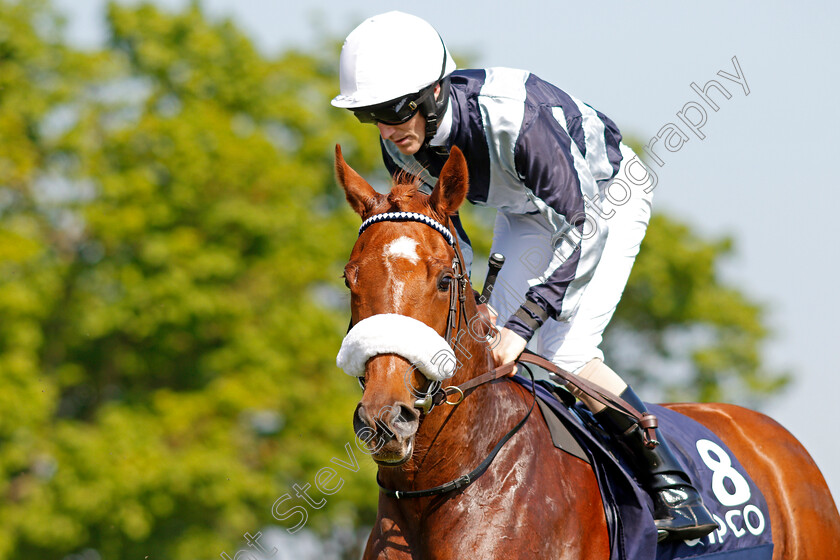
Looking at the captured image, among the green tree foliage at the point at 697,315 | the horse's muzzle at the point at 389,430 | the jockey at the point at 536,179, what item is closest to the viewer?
the horse's muzzle at the point at 389,430

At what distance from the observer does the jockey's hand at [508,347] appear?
161 inches

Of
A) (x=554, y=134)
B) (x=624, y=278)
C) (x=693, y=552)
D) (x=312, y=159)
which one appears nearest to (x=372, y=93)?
(x=554, y=134)

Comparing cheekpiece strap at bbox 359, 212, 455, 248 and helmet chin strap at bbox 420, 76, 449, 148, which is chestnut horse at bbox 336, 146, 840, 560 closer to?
cheekpiece strap at bbox 359, 212, 455, 248

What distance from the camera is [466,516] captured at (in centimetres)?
373

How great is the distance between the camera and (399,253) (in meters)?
3.62

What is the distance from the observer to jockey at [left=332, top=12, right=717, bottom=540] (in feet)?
13.7

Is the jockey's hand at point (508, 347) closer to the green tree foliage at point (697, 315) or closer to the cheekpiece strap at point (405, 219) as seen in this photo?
the cheekpiece strap at point (405, 219)

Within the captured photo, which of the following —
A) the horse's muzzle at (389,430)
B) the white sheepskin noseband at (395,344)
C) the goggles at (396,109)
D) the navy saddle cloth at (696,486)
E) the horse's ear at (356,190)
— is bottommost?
the navy saddle cloth at (696,486)

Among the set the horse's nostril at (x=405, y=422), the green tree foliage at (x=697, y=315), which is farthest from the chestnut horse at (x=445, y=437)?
the green tree foliage at (x=697, y=315)

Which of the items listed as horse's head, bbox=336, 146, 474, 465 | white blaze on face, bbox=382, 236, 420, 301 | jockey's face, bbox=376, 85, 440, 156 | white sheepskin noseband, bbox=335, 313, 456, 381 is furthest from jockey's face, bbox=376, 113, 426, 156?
white sheepskin noseband, bbox=335, 313, 456, 381

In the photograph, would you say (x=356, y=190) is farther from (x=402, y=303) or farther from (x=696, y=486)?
(x=696, y=486)

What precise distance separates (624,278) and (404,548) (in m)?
1.84

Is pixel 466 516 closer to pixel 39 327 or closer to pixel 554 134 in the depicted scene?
pixel 554 134

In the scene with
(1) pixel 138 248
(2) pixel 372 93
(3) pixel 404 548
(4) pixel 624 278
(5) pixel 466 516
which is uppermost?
(2) pixel 372 93
